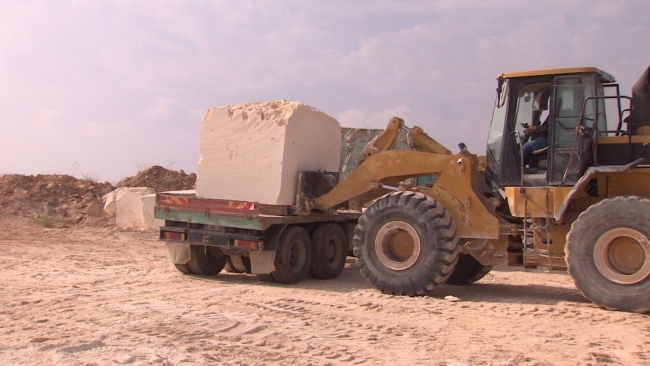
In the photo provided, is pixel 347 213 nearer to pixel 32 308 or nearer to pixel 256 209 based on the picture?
pixel 256 209

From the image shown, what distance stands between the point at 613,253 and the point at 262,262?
4.58 m

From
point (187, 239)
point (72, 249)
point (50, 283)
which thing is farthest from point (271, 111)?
point (72, 249)

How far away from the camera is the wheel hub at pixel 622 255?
6.87 m

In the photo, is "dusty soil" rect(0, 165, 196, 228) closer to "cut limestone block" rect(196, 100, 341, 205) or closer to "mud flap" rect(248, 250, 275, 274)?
"cut limestone block" rect(196, 100, 341, 205)

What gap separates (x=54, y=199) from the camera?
18.4m

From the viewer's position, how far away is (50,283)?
→ 853 cm

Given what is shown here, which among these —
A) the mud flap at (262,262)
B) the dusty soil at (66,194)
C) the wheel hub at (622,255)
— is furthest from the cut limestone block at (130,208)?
the wheel hub at (622,255)

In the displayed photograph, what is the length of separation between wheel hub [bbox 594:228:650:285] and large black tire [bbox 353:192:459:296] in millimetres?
1746

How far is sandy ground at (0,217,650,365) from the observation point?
→ 16.5 feet

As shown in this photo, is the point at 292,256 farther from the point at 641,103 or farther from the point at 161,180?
the point at 161,180

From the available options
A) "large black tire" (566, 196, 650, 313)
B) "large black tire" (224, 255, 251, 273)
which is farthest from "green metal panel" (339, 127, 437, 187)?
"large black tire" (566, 196, 650, 313)

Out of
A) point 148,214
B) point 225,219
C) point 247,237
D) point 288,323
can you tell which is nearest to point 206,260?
point 225,219

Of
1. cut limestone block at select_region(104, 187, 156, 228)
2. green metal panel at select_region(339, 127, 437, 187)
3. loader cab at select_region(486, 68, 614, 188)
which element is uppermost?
green metal panel at select_region(339, 127, 437, 187)

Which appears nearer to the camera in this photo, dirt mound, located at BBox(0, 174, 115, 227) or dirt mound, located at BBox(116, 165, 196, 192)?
dirt mound, located at BBox(0, 174, 115, 227)
